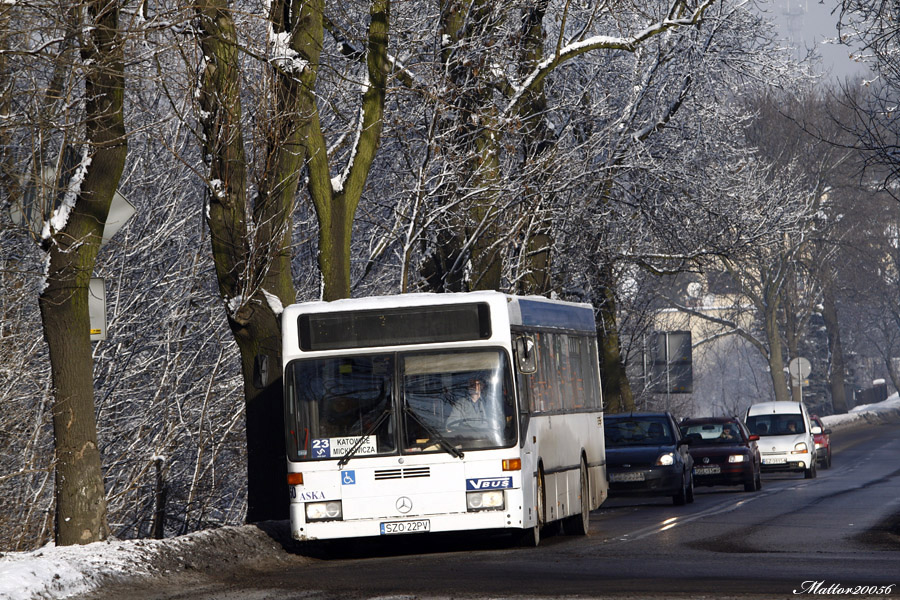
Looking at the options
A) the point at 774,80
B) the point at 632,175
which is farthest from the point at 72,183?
the point at 774,80

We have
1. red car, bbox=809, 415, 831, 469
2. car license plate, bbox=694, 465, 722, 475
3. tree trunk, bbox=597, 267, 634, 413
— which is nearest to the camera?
car license plate, bbox=694, 465, 722, 475

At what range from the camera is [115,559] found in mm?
11742

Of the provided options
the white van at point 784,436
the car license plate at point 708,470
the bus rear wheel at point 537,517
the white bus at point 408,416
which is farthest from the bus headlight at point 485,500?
the white van at point 784,436

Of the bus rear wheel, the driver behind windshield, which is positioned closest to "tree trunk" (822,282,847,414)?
the bus rear wheel

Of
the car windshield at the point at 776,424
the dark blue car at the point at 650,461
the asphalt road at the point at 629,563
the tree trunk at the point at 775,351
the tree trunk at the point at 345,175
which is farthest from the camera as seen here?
the tree trunk at the point at 775,351

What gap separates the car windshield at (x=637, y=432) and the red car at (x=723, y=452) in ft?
8.31

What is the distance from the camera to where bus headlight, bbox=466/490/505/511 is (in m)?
13.8

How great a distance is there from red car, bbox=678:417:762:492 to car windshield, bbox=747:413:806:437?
505cm

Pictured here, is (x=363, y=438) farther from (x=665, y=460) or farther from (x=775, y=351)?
(x=775, y=351)

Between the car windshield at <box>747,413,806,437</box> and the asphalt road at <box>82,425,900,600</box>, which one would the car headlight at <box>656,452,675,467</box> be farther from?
the car windshield at <box>747,413,806,437</box>

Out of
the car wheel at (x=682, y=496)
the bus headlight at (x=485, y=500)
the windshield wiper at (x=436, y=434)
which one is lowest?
the car wheel at (x=682, y=496)

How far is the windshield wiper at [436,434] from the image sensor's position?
45.5 ft

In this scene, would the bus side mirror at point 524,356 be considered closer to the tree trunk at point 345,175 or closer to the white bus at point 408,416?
the white bus at point 408,416

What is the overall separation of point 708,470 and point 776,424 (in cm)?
657
